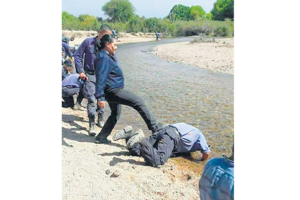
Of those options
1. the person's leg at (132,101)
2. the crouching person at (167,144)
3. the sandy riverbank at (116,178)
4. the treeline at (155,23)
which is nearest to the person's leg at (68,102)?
the sandy riverbank at (116,178)

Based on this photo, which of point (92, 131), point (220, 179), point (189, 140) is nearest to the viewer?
point (220, 179)

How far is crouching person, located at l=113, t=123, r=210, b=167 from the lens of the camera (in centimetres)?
445

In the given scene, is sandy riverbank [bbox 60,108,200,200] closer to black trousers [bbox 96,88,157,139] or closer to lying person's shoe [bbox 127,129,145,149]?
lying person's shoe [bbox 127,129,145,149]

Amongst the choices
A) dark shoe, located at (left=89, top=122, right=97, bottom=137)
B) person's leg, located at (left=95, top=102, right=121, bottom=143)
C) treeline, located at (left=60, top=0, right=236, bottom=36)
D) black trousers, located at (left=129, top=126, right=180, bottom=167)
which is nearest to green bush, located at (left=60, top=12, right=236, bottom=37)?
Result: treeline, located at (left=60, top=0, right=236, bottom=36)

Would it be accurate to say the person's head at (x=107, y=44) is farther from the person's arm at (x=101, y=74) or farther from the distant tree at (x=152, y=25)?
the distant tree at (x=152, y=25)

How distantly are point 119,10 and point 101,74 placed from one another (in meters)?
82.4

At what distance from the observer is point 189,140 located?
15.6 ft

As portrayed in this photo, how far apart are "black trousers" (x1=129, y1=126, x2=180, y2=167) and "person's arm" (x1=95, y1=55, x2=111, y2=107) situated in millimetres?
878

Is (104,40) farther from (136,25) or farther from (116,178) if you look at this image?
(136,25)

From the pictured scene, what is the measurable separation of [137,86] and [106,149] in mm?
6292

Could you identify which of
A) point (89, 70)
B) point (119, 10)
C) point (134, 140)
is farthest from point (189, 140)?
point (119, 10)

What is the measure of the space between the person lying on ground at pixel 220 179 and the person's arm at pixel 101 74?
3042 mm

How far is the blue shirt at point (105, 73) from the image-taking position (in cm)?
485
